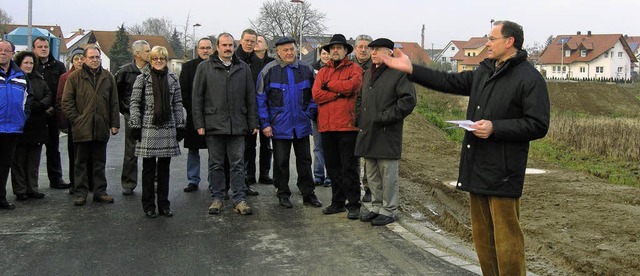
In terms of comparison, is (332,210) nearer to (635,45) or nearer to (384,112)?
(384,112)

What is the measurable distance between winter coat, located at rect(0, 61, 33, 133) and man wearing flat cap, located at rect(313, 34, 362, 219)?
12.0ft

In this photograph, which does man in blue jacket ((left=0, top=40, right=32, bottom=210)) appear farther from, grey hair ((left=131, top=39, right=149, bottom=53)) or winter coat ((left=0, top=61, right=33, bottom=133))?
grey hair ((left=131, top=39, right=149, bottom=53))

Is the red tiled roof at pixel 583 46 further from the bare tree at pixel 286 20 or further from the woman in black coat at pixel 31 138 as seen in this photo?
the woman in black coat at pixel 31 138

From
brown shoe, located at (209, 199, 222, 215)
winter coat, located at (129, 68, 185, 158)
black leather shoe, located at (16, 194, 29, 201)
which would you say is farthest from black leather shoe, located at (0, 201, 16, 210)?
brown shoe, located at (209, 199, 222, 215)

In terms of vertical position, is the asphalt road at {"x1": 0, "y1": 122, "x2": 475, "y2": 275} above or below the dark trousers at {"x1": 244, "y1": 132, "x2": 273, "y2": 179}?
below

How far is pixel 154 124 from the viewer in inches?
301

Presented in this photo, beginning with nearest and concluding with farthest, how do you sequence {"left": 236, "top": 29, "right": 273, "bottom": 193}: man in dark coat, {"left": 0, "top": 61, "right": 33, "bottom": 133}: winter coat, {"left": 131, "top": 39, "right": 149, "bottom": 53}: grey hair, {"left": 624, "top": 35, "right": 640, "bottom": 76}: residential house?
{"left": 0, "top": 61, "right": 33, "bottom": 133}: winter coat → {"left": 131, "top": 39, "right": 149, "bottom": 53}: grey hair → {"left": 236, "top": 29, "right": 273, "bottom": 193}: man in dark coat → {"left": 624, "top": 35, "right": 640, "bottom": 76}: residential house

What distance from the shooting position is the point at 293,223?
294 inches

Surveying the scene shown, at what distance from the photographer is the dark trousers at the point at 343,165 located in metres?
7.78

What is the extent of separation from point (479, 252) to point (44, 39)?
274 inches

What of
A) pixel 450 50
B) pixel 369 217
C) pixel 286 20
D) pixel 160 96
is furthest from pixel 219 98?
pixel 450 50

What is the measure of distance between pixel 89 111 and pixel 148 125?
1185 millimetres

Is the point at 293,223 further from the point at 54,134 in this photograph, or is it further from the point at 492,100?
the point at 54,134

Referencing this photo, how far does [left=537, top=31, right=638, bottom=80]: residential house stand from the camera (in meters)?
89.0
